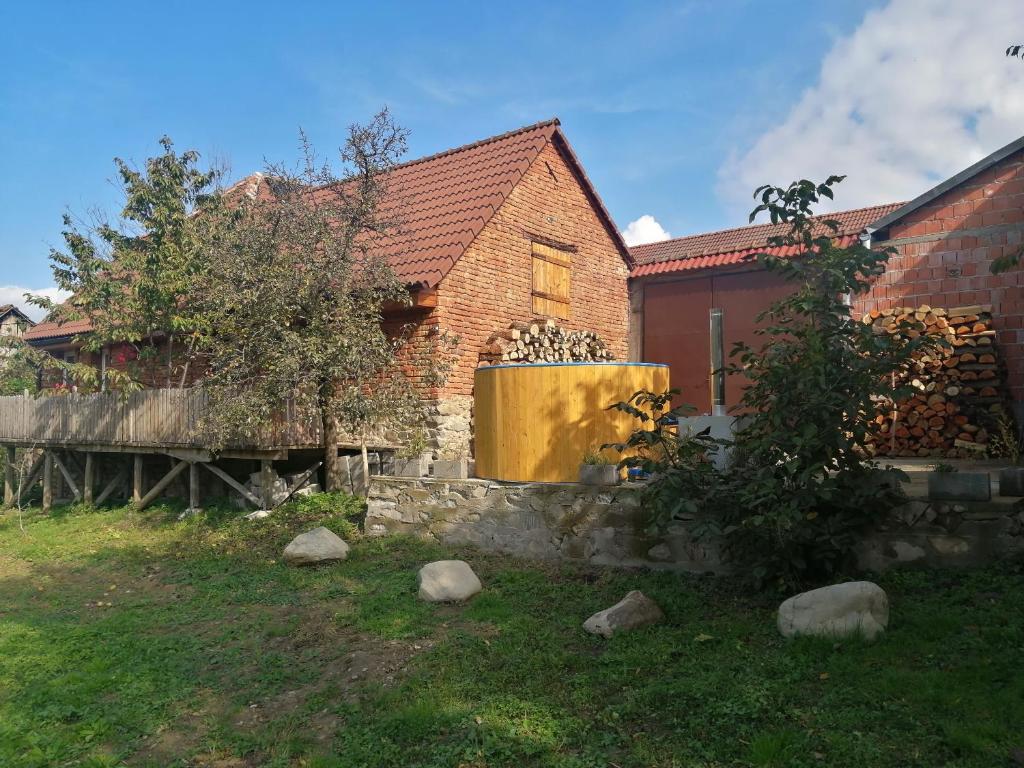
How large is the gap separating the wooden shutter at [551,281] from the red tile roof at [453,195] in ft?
5.19

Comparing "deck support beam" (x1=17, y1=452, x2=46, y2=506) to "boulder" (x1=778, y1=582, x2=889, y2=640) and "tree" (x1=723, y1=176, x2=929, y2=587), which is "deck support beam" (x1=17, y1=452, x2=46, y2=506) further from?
"boulder" (x1=778, y1=582, x2=889, y2=640)

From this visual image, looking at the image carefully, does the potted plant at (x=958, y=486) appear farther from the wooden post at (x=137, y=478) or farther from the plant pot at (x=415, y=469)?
the wooden post at (x=137, y=478)

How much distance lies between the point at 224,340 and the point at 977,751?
10.1 meters

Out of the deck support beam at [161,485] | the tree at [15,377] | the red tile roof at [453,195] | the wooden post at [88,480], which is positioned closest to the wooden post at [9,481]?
the wooden post at [88,480]

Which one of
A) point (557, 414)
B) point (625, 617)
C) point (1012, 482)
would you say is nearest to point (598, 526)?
point (557, 414)

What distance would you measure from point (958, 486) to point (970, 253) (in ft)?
20.6

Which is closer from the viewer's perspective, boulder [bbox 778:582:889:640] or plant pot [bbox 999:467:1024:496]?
boulder [bbox 778:582:889:640]

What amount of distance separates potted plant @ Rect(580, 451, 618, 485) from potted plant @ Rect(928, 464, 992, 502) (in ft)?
9.22

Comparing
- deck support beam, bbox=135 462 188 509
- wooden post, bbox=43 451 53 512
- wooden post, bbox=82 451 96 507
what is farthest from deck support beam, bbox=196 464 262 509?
wooden post, bbox=43 451 53 512

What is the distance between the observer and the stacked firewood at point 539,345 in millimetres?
11852

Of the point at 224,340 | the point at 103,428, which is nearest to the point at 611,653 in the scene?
the point at 224,340

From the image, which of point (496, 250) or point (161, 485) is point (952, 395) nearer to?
point (496, 250)

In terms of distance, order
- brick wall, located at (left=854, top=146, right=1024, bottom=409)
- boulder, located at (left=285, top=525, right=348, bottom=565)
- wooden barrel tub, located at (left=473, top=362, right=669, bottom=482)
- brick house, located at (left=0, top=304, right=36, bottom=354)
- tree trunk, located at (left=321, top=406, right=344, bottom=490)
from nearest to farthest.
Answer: wooden barrel tub, located at (left=473, top=362, right=669, bottom=482) → boulder, located at (left=285, top=525, right=348, bottom=565) → brick wall, located at (left=854, top=146, right=1024, bottom=409) → tree trunk, located at (left=321, top=406, right=344, bottom=490) → brick house, located at (left=0, top=304, right=36, bottom=354)

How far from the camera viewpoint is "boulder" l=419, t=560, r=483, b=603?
21.3 ft
